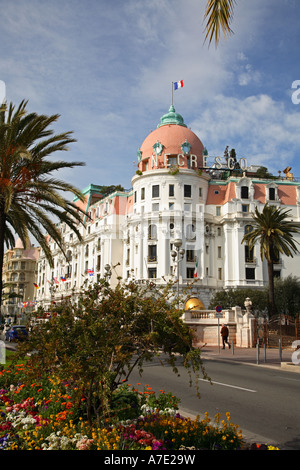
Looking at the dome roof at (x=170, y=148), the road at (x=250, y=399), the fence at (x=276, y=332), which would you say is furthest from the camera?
the dome roof at (x=170, y=148)

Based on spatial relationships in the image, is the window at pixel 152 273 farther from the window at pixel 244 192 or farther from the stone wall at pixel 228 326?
the stone wall at pixel 228 326

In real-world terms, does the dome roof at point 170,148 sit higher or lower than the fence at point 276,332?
higher

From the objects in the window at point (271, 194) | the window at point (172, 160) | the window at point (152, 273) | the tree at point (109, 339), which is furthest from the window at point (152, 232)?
the tree at point (109, 339)

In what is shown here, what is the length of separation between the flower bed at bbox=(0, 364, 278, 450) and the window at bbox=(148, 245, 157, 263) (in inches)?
1706

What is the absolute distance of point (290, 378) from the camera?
47.4ft

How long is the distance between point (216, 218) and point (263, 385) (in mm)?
41343

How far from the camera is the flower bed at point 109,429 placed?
193 inches

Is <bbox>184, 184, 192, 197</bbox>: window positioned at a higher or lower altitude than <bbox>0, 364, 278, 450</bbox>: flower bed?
higher

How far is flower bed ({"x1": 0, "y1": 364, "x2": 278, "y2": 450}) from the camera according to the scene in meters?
4.91

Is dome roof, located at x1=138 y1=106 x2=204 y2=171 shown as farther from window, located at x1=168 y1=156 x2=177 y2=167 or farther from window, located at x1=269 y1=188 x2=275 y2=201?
window, located at x1=269 y1=188 x2=275 y2=201

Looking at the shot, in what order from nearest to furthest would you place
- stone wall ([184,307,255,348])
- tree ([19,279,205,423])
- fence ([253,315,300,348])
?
1. tree ([19,279,205,423])
2. fence ([253,315,300,348])
3. stone wall ([184,307,255,348])

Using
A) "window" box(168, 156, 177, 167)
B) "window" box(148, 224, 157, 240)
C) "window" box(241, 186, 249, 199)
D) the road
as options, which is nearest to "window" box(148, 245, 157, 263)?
"window" box(148, 224, 157, 240)

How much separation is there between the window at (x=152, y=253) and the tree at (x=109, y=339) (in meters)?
44.9
